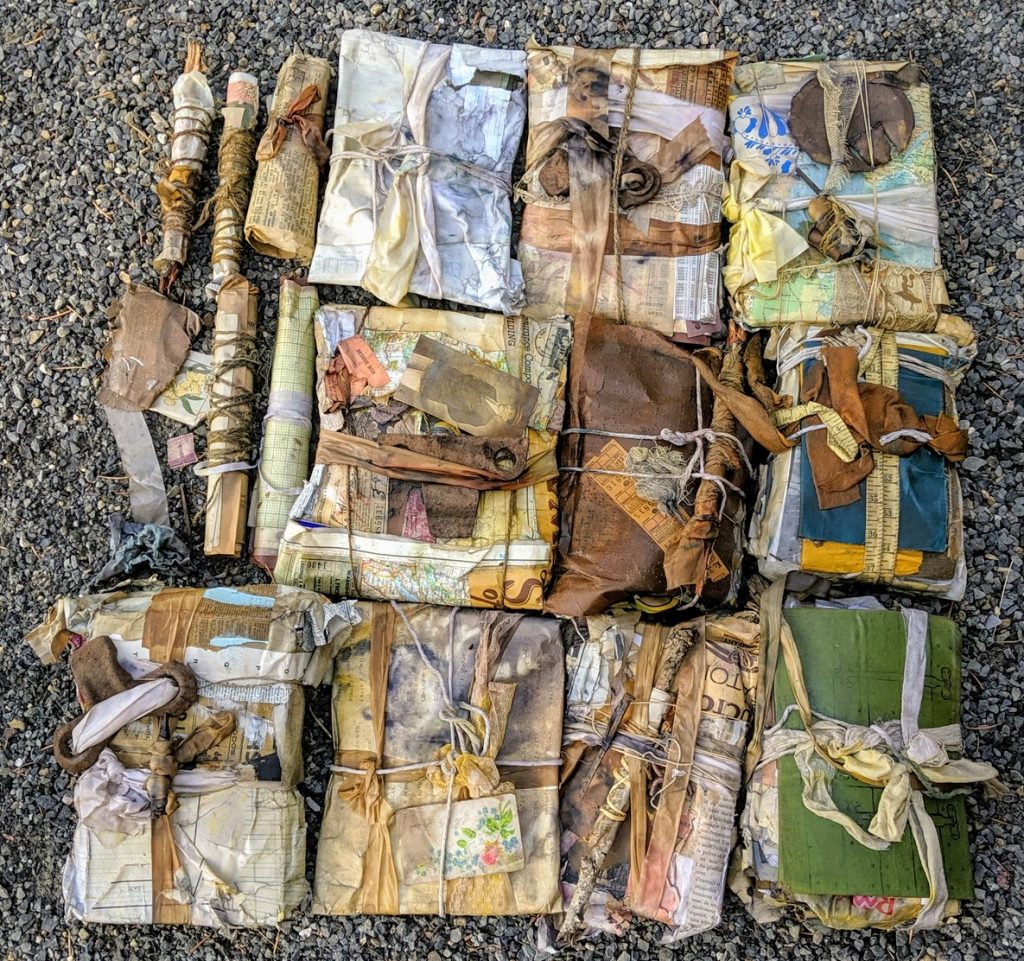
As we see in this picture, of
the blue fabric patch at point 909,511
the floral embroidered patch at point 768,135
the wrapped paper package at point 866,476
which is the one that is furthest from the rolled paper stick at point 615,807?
the floral embroidered patch at point 768,135

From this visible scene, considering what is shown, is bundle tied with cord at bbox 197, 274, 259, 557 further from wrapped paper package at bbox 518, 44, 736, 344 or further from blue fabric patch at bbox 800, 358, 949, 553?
blue fabric patch at bbox 800, 358, 949, 553

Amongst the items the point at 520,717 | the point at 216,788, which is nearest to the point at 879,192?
the point at 520,717

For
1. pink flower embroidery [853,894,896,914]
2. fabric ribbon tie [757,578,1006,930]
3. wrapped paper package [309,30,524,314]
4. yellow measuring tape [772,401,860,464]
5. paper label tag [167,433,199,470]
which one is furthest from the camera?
paper label tag [167,433,199,470]

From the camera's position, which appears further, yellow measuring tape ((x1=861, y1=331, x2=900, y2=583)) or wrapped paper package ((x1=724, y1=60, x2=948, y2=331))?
wrapped paper package ((x1=724, y1=60, x2=948, y2=331))

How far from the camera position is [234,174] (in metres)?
3.60

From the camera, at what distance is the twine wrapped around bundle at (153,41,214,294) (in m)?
3.61

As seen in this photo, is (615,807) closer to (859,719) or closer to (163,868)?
(859,719)

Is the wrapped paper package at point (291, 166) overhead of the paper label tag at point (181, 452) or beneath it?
overhead

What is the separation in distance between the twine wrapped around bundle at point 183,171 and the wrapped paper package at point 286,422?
0.52 metres

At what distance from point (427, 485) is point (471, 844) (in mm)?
1285

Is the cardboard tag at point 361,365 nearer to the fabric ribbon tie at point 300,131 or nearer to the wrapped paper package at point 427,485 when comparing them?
the wrapped paper package at point 427,485

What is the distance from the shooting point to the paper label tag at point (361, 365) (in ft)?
10.7

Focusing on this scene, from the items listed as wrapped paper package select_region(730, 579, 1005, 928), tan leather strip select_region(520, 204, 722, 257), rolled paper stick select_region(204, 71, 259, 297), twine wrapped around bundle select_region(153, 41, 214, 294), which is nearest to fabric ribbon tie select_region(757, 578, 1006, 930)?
wrapped paper package select_region(730, 579, 1005, 928)

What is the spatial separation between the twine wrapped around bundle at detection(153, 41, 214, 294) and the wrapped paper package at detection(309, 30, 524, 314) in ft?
1.97
